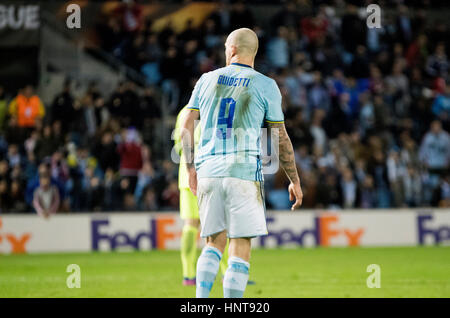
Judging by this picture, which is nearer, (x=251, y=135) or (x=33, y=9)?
(x=251, y=135)

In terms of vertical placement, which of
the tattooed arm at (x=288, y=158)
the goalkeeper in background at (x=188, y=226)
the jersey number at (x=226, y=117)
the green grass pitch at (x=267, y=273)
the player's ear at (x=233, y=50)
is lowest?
the green grass pitch at (x=267, y=273)

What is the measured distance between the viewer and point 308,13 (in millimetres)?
22969

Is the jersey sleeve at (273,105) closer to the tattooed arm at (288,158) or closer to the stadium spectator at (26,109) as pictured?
the tattooed arm at (288,158)

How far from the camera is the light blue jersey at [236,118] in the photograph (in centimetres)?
585

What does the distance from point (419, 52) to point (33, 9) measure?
1099cm

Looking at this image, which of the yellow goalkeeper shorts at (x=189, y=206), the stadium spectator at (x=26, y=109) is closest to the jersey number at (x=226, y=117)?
the yellow goalkeeper shorts at (x=189, y=206)

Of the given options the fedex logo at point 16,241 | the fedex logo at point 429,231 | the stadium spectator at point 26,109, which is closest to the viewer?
the fedex logo at point 16,241

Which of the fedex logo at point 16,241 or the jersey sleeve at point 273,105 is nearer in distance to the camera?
the jersey sleeve at point 273,105

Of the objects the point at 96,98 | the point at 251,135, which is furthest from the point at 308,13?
the point at 251,135

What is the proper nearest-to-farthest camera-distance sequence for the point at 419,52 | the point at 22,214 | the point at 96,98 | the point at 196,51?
the point at 22,214 < the point at 96,98 < the point at 196,51 < the point at 419,52

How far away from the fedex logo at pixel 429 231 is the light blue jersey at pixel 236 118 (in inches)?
496

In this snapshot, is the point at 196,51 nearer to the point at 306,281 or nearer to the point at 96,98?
the point at 96,98

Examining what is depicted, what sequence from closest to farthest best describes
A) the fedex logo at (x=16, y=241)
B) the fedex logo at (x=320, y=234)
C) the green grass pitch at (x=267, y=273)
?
the green grass pitch at (x=267, y=273) → the fedex logo at (x=16, y=241) → the fedex logo at (x=320, y=234)

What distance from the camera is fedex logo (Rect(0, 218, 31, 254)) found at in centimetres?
1647
